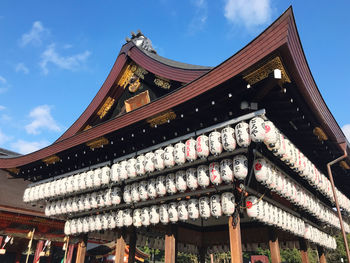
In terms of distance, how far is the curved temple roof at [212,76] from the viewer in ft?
21.2

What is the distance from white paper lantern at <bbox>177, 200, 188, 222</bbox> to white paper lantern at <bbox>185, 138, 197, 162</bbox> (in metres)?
1.57

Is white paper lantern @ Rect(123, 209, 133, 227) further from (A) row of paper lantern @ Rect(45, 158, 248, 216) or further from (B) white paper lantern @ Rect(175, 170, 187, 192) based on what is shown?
(B) white paper lantern @ Rect(175, 170, 187, 192)

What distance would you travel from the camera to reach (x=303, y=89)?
7371mm

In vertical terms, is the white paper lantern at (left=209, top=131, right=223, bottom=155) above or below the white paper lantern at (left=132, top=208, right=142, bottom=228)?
above

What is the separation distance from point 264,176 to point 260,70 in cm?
281

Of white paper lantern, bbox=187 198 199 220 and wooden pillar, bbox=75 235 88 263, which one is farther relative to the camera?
wooden pillar, bbox=75 235 88 263

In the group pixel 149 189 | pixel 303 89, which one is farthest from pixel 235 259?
pixel 303 89

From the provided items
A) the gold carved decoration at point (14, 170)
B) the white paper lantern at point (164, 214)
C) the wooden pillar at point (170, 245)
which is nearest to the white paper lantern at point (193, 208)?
the white paper lantern at point (164, 214)

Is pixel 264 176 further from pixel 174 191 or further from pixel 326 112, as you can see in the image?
pixel 326 112

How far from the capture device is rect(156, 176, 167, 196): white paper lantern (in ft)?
29.1

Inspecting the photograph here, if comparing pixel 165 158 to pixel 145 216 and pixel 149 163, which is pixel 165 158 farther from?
pixel 145 216

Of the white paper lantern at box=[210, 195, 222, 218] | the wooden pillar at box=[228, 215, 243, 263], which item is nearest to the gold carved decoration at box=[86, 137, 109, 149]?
the white paper lantern at box=[210, 195, 222, 218]

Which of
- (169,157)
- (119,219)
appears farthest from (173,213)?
(119,219)

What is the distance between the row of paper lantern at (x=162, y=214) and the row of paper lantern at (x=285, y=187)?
1.10 m
